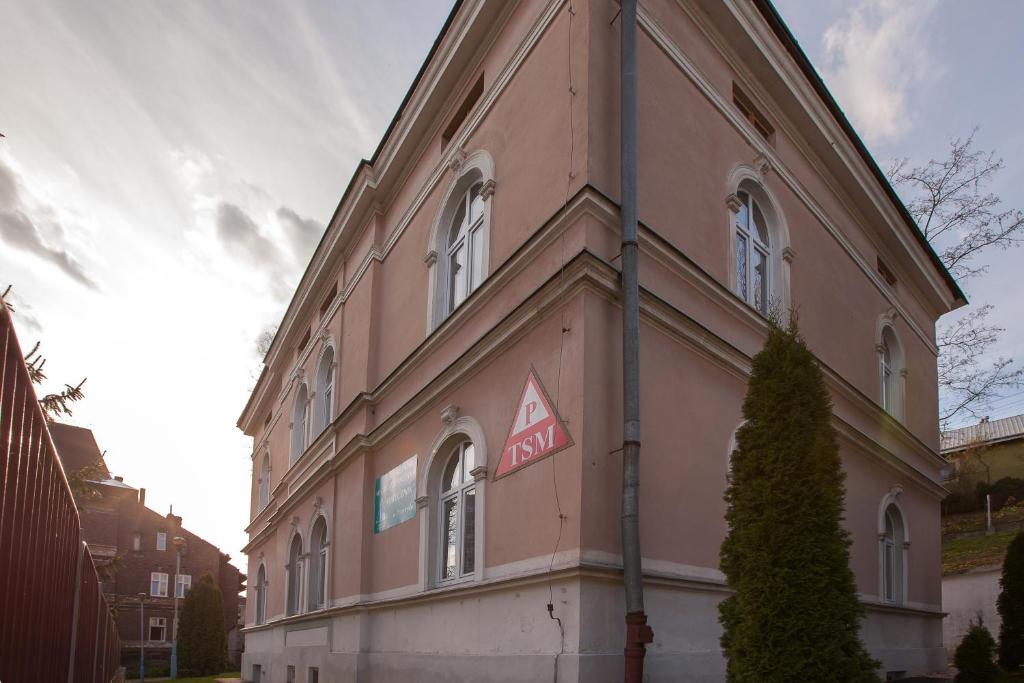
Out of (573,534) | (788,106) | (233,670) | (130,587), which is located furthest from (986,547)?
(130,587)

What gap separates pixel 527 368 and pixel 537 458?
3.54ft

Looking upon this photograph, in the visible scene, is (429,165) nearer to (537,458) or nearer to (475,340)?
(475,340)

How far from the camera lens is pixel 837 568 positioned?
7.19 meters

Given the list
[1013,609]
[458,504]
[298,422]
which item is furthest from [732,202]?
[298,422]

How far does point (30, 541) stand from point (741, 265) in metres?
9.43

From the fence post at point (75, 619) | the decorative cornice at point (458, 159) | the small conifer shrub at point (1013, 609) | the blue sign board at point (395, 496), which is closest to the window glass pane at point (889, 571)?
the small conifer shrub at point (1013, 609)

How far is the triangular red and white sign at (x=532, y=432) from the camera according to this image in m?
8.54

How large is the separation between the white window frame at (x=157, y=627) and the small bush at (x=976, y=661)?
49.2m

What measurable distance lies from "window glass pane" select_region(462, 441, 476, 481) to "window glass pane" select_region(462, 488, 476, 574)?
0.69 ft

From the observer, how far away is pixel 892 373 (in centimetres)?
1628

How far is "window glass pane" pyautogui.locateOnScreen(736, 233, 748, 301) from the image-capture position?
11.6 metres

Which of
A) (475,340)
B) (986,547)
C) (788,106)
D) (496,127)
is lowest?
(986,547)

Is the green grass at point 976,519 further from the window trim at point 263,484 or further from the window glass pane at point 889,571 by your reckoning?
the window trim at point 263,484

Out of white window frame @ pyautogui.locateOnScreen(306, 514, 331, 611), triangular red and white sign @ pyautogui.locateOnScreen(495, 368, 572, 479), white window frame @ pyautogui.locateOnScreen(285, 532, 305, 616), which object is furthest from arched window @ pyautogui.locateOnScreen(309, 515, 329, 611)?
triangular red and white sign @ pyautogui.locateOnScreen(495, 368, 572, 479)
